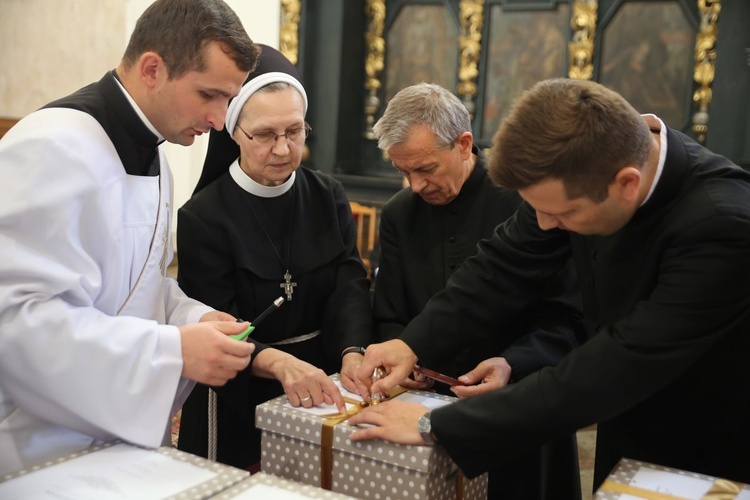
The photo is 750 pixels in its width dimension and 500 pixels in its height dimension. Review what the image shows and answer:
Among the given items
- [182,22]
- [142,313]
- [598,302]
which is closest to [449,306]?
[598,302]

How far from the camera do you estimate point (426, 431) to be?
2004mm

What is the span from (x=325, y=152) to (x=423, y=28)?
172cm

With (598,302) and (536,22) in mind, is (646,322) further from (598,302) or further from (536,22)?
(536,22)

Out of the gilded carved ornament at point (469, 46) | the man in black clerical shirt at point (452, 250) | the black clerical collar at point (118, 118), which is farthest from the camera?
the gilded carved ornament at point (469, 46)

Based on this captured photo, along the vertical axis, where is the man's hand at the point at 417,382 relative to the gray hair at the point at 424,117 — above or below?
below

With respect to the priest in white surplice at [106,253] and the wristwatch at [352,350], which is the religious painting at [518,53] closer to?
the wristwatch at [352,350]

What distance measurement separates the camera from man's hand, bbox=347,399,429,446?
1994 millimetres

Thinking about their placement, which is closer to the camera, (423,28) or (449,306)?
(449,306)

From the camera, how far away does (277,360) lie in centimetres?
262

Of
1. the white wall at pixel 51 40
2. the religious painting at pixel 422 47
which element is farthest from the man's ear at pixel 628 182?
the white wall at pixel 51 40

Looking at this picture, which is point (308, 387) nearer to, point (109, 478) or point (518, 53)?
point (109, 478)

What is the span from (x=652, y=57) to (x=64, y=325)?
7019 mm

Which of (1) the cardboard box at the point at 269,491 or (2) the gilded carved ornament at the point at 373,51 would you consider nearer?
(1) the cardboard box at the point at 269,491

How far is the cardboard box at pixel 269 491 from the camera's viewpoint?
1.70 meters
